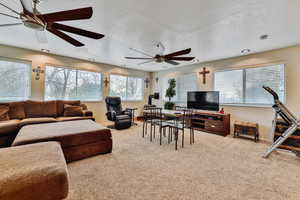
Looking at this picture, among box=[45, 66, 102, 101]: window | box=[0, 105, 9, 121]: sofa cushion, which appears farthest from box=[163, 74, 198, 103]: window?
box=[0, 105, 9, 121]: sofa cushion

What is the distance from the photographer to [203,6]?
6.46ft

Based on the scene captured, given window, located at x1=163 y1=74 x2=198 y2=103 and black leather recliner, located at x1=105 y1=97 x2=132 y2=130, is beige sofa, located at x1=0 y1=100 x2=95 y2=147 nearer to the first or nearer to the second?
black leather recliner, located at x1=105 y1=97 x2=132 y2=130

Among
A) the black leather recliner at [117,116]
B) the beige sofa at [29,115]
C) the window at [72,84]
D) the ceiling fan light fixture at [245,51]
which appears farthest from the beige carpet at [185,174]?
the window at [72,84]

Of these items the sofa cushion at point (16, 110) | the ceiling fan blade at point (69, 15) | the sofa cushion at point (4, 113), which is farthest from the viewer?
the sofa cushion at point (16, 110)

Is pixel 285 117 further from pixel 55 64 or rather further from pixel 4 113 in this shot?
pixel 55 64

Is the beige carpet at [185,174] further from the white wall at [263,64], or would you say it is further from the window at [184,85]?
the window at [184,85]

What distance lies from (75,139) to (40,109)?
2522 millimetres

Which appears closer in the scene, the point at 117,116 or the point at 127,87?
the point at 117,116

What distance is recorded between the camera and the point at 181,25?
8.29 feet

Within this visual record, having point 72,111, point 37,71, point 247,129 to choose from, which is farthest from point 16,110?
point 247,129

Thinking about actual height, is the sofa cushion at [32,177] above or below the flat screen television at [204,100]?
below

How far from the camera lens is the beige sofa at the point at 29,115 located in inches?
111

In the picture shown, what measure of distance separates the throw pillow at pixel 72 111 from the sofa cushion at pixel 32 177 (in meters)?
2.74

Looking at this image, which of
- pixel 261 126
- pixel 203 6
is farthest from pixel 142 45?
pixel 261 126
